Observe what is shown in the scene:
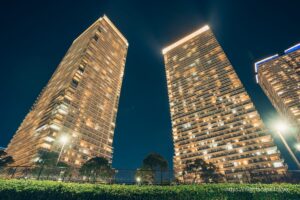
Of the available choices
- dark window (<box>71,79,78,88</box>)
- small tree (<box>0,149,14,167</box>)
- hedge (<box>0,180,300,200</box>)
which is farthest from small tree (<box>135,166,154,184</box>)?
dark window (<box>71,79,78,88</box>)

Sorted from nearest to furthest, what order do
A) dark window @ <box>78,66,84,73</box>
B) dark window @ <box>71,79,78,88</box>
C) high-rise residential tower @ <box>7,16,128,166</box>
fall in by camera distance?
high-rise residential tower @ <box>7,16,128,166</box> → dark window @ <box>71,79,78,88</box> → dark window @ <box>78,66,84,73</box>

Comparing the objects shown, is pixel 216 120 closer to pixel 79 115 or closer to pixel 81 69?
pixel 79 115

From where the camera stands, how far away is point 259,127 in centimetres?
7975

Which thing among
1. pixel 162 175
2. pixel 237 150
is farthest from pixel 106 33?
pixel 162 175

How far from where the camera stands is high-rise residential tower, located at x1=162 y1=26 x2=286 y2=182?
7388 centimetres

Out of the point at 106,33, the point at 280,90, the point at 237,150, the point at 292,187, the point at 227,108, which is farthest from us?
the point at 106,33

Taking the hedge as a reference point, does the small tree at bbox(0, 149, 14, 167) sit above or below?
above

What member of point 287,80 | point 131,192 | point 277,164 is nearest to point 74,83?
point 131,192

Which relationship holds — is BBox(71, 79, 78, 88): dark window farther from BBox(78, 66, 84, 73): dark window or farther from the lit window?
the lit window

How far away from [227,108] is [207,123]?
44.7 feet

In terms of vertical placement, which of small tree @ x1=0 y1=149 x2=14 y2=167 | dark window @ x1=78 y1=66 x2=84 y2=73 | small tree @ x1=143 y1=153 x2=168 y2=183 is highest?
dark window @ x1=78 y1=66 x2=84 y2=73

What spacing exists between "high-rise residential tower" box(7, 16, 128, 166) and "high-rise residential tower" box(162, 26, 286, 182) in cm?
4461

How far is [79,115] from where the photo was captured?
3600 inches

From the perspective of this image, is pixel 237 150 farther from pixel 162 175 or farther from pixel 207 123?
pixel 162 175
